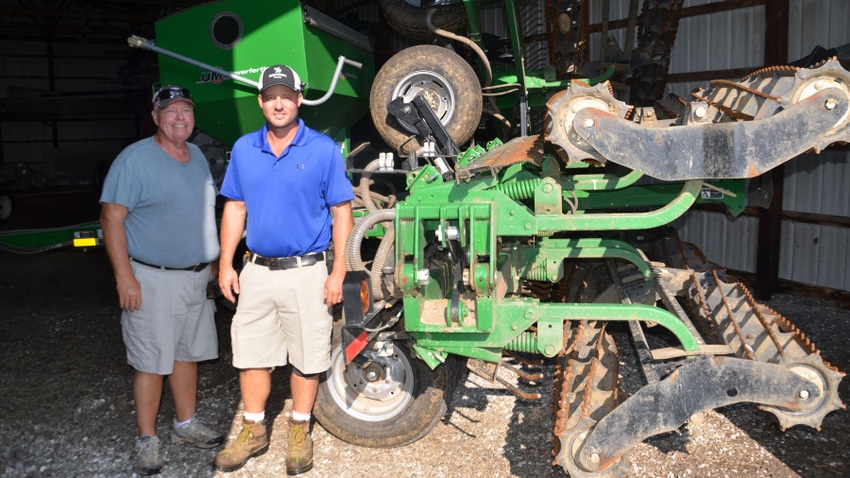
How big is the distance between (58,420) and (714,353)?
3.56 meters

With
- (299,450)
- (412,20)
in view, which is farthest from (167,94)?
(412,20)

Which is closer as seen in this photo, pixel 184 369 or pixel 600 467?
pixel 600 467

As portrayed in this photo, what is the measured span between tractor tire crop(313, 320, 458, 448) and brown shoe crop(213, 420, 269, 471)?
0.97 ft

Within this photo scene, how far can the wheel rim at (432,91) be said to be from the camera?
4.90 meters

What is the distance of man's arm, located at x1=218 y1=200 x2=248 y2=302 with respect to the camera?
3572mm

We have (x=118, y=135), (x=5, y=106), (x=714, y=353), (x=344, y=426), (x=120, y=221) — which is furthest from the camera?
(x=118, y=135)

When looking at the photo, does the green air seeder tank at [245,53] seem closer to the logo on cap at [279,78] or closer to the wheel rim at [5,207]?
the logo on cap at [279,78]

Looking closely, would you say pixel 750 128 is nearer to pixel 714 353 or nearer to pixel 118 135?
pixel 714 353

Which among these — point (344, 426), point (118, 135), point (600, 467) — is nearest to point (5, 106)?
point (118, 135)

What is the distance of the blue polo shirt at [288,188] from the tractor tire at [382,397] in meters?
0.62

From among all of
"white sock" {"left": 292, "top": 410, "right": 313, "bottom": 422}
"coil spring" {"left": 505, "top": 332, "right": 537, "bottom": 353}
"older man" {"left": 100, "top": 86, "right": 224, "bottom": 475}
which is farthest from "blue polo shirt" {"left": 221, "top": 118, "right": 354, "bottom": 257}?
"coil spring" {"left": 505, "top": 332, "right": 537, "bottom": 353}

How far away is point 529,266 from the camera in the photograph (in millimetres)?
3844

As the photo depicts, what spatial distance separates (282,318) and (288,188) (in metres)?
0.66

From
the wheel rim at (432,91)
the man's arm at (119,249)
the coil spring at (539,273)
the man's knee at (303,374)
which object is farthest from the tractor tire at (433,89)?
the man's arm at (119,249)
